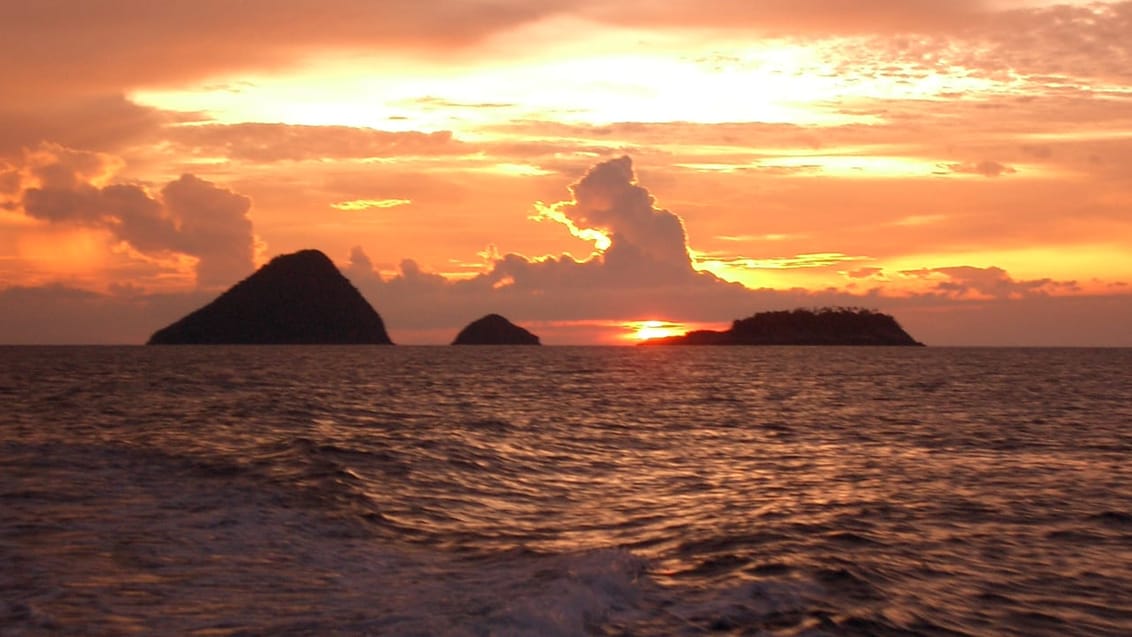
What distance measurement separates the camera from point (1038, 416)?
5091 centimetres

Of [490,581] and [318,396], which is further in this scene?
[318,396]

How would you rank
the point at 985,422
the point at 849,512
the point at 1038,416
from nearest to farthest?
the point at 849,512, the point at 985,422, the point at 1038,416

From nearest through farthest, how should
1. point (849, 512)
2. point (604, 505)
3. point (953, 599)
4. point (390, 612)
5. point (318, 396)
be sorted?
1. point (390, 612)
2. point (953, 599)
3. point (849, 512)
4. point (604, 505)
5. point (318, 396)

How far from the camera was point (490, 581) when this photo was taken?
16.3 m

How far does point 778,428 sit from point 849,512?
73.0 ft

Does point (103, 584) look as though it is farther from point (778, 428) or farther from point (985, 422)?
point (985, 422)

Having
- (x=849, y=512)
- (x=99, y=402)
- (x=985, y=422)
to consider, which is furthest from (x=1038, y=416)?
(x=99, y=402)

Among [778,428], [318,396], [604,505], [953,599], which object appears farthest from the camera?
[318,396]

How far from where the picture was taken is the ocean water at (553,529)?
14.4 metres

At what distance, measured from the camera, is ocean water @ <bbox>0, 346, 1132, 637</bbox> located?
14.4 metres

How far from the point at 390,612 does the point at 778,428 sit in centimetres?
3214

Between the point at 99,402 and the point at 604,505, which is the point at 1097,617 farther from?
the point at 99,402

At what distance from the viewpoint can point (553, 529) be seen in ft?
69.3

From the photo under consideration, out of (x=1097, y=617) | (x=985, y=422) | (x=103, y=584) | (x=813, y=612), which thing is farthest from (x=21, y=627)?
(x=985, y=422)
